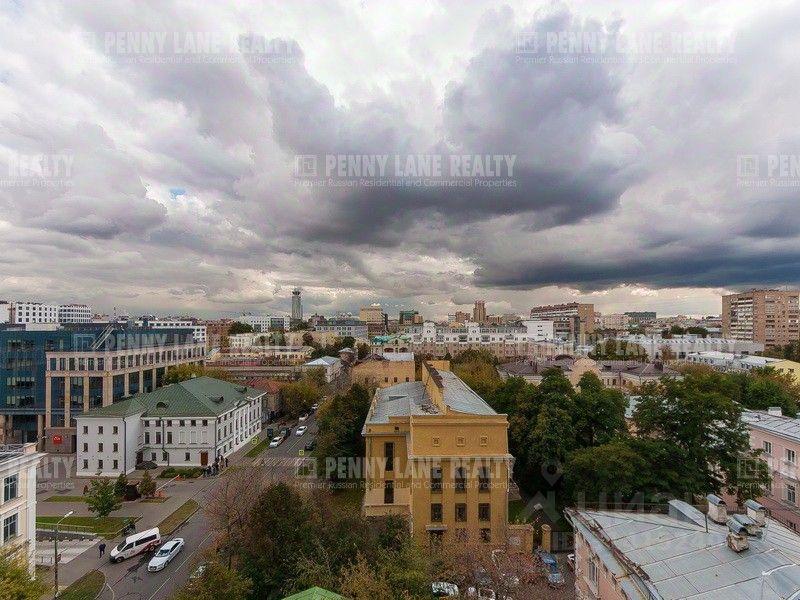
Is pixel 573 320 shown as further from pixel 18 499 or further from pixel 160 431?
pixel 18 499

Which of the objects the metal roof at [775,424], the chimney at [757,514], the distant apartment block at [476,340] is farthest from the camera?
the distant apartment block at [476,340]

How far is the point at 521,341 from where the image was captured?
4158 inches

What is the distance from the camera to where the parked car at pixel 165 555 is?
21.3 m

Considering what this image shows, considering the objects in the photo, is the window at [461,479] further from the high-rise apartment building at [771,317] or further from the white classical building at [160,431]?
the high-rise apartment building at [771,317]

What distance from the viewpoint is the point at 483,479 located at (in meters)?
23.7

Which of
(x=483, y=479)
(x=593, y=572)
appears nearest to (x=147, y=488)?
(x=483, y=479)

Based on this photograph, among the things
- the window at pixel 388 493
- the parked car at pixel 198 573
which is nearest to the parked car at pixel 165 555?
the parked car at pixel 198 573

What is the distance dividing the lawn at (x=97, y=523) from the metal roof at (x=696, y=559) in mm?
26987

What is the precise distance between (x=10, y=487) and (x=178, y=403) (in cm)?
2056

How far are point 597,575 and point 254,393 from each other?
43.2 meters

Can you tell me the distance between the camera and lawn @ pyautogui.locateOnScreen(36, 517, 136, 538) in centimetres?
2555

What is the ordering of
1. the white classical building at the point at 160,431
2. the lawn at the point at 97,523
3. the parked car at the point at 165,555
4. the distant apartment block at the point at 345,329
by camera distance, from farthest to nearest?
1. the distant apartment block at the point at 345,329
2. the white classical building at the point at 160,431
3. the lawn at the point at 97,523
4. the parked car at the point at 165,555

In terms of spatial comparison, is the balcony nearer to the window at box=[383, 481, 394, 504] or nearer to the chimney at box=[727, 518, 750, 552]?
the window at box=[383, 481, 394, 504]

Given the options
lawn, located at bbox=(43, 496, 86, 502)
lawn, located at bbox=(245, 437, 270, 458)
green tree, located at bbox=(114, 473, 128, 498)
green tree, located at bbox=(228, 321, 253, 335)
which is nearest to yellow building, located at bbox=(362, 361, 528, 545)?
green tree, located at bbox=(114, 473, 128, 498)
